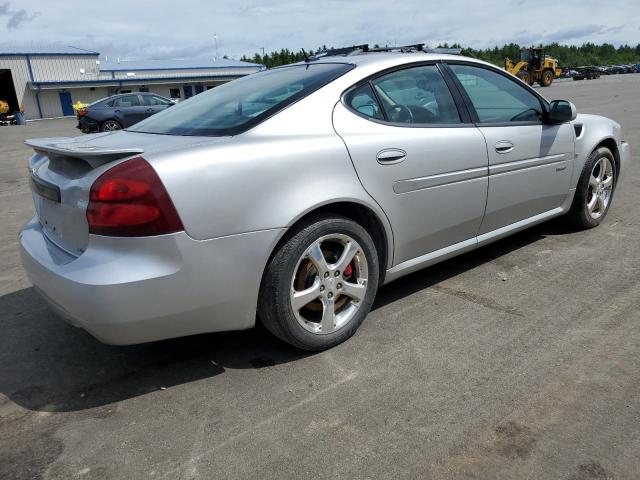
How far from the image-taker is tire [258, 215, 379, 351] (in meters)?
2.61

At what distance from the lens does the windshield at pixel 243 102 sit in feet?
9.15

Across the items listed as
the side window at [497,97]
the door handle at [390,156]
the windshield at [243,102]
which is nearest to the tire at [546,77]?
the side window at [497,97]

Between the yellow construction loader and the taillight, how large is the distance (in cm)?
3985

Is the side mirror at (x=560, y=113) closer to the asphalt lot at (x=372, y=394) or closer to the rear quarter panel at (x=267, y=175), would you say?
the asphalt lot at (x=372, y=394)

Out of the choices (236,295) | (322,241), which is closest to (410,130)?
Answer: (322,241)

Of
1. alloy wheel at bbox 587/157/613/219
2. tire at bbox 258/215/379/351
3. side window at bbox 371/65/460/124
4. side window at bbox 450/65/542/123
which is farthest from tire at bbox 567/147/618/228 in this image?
tire at bbox 258/215/379/351

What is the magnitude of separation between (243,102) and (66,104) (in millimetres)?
48919

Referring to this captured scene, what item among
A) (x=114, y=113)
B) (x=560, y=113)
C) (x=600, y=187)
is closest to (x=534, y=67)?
(x=114, y=113)

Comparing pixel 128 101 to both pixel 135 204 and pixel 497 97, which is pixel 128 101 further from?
pixel 135 204

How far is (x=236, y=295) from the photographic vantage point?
2.51 metres

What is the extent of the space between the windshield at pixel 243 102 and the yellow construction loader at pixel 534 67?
126 feet

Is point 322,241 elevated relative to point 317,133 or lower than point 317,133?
lower

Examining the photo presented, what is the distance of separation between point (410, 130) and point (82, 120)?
17670 millimetres

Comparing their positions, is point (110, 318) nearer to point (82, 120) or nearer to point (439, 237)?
point (439, 237)
